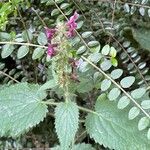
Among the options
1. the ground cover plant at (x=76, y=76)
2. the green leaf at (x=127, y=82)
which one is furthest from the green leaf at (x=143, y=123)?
the green leaf at (x=127, y=82)

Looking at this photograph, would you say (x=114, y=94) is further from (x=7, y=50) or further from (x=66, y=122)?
(x=7, y=50)

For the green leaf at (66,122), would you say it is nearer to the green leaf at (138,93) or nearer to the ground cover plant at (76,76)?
the ground cover plant at (76,76)

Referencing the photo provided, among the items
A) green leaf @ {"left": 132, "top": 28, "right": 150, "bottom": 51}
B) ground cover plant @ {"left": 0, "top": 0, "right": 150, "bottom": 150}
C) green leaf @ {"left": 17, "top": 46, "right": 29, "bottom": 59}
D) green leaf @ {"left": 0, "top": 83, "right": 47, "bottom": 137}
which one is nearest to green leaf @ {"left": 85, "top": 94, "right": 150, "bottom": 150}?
ground cover plant @ {"left": 0, "top": 0, "right": 150, "bottom": 150}

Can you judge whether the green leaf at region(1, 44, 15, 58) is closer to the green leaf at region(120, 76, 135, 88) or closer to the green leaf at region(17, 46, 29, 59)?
the green leaf at region(17, 46, 29, 59)

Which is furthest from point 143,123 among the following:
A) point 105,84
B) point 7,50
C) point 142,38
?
point 142,38

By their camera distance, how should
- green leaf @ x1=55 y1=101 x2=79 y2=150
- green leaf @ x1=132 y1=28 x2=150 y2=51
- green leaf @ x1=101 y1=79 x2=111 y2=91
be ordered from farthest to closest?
green leaf @ x1=132 y1=28 x2=150 y2=51 < green leaf @ x1=101 y1=79 x2=111 y2=91 < green leaf @ x1=55 y1=101 x2=79 y2=150

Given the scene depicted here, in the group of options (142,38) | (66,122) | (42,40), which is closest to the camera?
(66,122)
